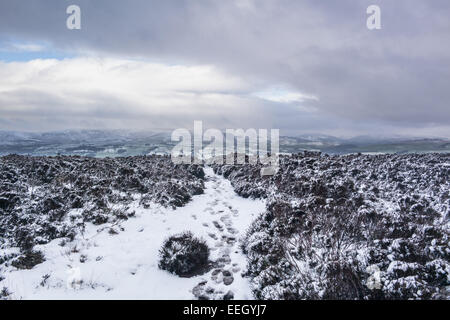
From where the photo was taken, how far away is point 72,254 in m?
6.73

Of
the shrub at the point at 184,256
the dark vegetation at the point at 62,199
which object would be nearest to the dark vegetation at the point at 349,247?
the shrub at the point at 184,256

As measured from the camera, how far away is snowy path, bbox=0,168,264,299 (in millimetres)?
5277

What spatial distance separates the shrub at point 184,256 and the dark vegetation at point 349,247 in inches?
56.0

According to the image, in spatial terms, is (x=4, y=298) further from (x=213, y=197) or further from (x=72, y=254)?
(x=213, y=197)

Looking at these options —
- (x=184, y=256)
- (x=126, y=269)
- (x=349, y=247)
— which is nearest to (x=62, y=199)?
(x=126, y=269)

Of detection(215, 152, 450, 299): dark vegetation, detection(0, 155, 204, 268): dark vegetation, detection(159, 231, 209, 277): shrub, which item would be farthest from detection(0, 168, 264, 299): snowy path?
detection(215, 152, 450, 299): dark vegetation

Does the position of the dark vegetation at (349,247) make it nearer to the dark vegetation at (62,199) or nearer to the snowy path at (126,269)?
the snowy path at (126,269)

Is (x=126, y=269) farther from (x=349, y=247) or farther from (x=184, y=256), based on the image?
(x=349, y=247)

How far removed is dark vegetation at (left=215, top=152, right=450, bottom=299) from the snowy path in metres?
0.84

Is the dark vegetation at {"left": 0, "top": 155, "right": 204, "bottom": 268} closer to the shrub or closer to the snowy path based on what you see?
the snowy path

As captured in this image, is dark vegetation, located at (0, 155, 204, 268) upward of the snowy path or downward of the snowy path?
upward

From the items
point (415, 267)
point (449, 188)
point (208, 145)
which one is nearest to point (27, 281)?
point (415, 267)

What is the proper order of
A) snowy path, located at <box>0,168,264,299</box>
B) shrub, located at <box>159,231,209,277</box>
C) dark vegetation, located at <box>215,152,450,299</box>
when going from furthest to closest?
1. shrub, located at <box>159,231,209,277</box>
2. snowy path, located at <box>0,168,264,299</box>
3. dark vegetation, located at <box>215,152,450,299</box>

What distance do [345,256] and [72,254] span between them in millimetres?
7303
